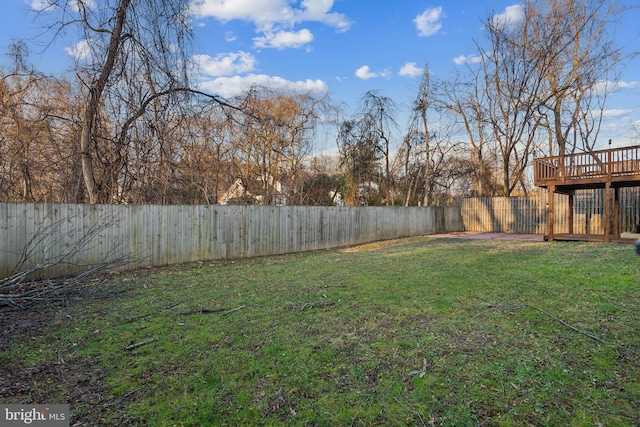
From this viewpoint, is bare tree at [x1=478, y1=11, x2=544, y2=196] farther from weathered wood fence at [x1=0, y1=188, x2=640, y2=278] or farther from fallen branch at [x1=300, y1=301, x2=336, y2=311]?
fallen branch at [x1=300, y1=301, x2=336, y2=311]

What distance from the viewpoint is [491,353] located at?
7.78 ft

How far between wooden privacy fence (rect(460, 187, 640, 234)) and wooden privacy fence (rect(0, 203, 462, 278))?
7031 millimetres

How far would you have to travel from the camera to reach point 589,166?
9.09 meters

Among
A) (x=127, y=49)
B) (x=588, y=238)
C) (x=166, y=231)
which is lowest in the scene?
(x=588, y=238)

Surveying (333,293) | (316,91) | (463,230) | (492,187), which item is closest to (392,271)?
(333,293)

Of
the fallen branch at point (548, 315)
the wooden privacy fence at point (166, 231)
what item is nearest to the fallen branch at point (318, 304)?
the fallen branch at point (548, 315)

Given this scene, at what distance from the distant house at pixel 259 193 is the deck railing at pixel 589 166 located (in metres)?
8.79

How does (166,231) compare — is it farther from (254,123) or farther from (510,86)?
(510,86)

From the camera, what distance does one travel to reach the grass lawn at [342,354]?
Answer: 1.77 metres

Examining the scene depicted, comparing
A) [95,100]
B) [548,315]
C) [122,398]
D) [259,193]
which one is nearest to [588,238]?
[548,315]

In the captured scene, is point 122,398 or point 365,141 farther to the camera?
point 365,141

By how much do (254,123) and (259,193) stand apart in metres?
4.57

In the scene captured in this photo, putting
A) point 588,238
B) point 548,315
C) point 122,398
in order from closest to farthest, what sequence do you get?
point 122,398
point 548,315
point 588,238

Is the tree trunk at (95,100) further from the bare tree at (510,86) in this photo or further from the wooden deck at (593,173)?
the bare tree at (510,86)
